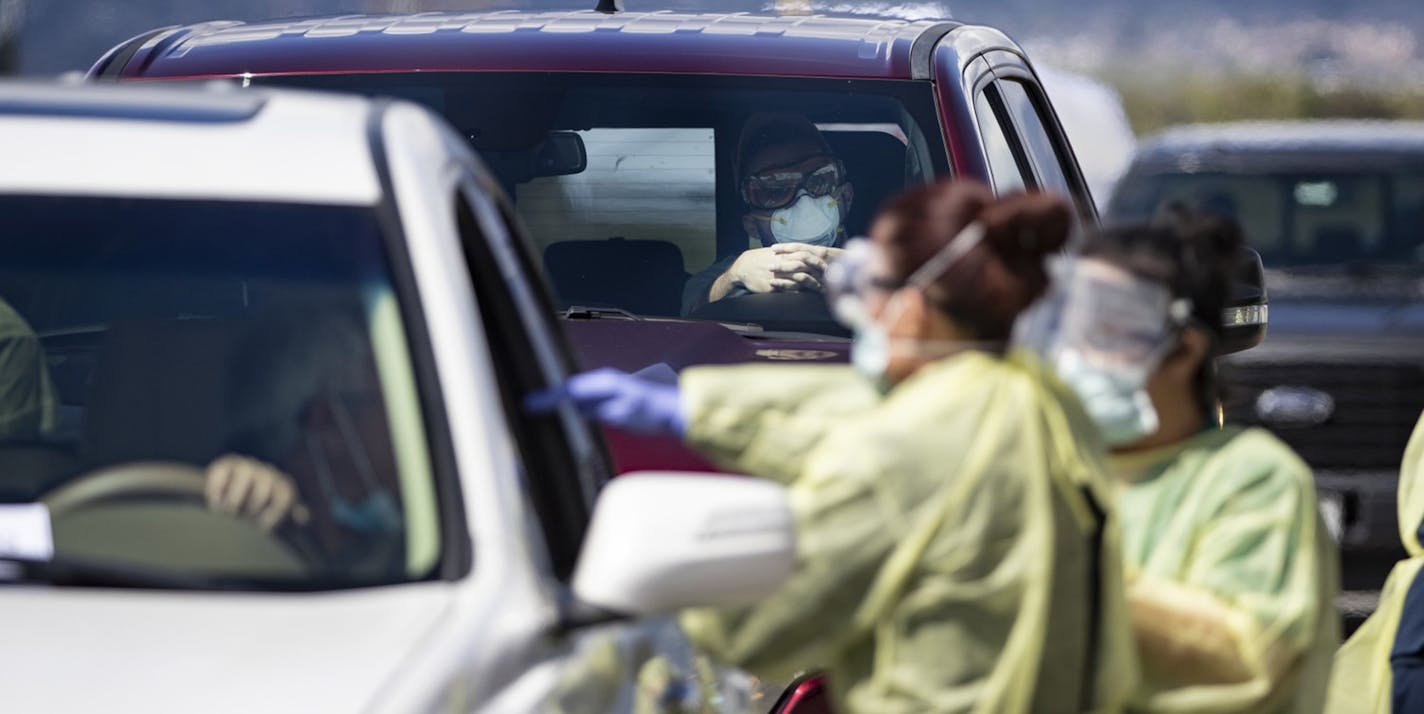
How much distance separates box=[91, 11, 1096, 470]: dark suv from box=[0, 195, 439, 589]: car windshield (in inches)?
101

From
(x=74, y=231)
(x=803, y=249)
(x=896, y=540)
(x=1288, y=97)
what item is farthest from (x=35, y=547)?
(x=1288, y=97)

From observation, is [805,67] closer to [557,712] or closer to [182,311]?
[182,311]

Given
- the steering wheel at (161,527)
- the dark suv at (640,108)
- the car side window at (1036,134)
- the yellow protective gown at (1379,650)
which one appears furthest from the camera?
the car side window at (1036,134)

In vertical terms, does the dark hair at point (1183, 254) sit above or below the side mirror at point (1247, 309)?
above

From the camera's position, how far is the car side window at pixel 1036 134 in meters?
7.00

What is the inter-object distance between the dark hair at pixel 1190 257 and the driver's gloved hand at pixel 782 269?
2611 millimetres

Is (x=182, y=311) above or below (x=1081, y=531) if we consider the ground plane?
below

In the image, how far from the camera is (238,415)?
3291 mm

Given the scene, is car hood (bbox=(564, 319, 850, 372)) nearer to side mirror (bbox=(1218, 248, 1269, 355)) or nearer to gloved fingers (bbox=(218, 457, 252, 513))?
side mirror (bbox=(1218, 248, 1269, 355))

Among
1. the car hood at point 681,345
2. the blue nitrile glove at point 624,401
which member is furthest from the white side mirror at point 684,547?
the car hood at point 681,345

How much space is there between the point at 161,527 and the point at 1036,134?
476cm

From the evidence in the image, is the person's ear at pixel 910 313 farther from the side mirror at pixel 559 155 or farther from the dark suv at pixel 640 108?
the side mirror at pixel 559 155

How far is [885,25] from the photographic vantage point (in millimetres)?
6715

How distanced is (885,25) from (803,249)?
0.90 meters
